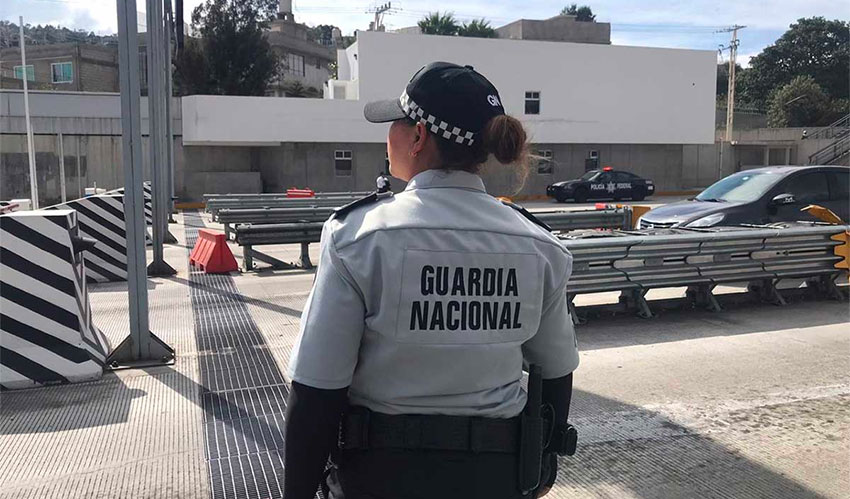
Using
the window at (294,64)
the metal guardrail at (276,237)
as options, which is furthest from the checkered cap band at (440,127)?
the window at (294,64)

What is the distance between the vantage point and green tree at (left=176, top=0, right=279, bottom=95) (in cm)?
4238

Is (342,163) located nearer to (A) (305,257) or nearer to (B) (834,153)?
(A) (305,257)

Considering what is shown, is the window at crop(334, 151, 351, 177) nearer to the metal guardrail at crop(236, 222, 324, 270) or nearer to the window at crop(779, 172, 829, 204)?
the metal guardrail at crop(236, 222, 324, 270)

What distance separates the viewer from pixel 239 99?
28328mm

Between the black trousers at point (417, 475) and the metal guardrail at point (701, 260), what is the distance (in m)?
5.19

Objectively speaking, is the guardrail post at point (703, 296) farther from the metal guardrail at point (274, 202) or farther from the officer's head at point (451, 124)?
the metal guardrail at point (274, 202)

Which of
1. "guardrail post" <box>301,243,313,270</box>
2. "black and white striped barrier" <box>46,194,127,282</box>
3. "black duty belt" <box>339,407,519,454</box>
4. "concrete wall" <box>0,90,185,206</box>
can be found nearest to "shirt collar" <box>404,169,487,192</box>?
"black duty belt" <box>339,407,519,454</box>

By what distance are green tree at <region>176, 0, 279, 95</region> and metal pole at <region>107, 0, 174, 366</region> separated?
127ft

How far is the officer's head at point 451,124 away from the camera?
5.94 feet

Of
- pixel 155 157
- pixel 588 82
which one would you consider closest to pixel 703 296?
pixel 155 157

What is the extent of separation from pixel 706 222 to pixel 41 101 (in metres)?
26.2

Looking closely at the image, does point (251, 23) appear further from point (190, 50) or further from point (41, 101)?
point (41, 101)

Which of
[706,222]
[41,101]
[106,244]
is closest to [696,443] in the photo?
[706,222]

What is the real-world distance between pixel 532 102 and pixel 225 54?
20497 millimetres
